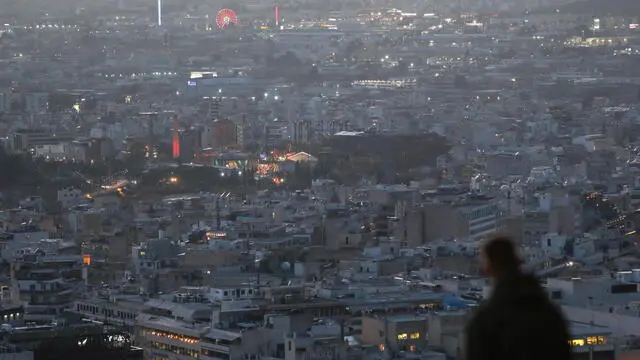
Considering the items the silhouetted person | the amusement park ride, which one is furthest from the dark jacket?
the amusement park ride

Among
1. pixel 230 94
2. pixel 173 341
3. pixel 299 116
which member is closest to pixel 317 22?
pixel 230 94

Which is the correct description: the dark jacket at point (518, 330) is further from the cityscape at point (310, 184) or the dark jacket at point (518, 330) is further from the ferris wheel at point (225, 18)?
the ferris wheel at point (225, 18)

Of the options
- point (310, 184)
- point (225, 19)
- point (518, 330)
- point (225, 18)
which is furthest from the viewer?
point (225, 18)

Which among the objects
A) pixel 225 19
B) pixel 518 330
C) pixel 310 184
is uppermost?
pixel 518 330

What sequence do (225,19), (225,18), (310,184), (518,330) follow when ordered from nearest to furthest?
(518,330), (310,184), (225,19), (225,18)

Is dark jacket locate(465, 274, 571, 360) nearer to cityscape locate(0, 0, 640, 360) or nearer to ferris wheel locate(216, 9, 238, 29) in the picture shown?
cityscape locate(0, 0, 640, 360)

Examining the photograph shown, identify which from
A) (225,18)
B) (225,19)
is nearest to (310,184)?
(225,19)

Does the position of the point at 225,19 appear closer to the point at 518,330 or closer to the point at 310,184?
the point at 310,184
